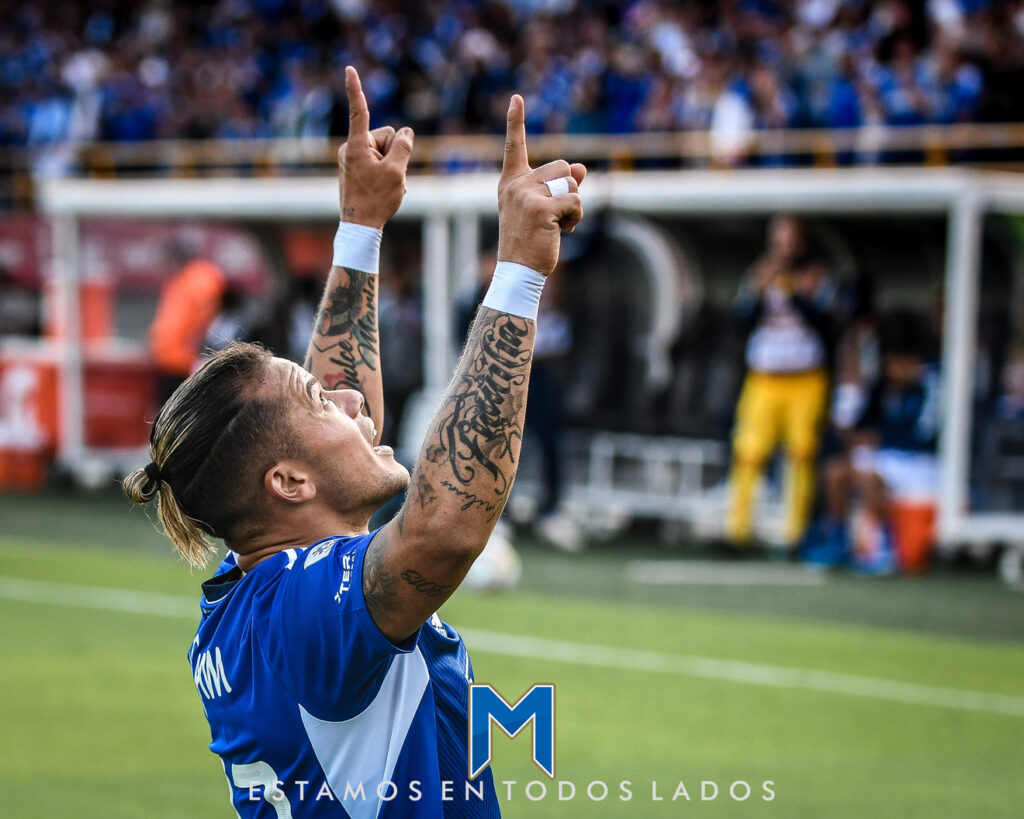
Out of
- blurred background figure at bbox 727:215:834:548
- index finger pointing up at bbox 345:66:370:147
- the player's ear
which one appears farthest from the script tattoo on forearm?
blurred background figure at bbox 727:215:834:548

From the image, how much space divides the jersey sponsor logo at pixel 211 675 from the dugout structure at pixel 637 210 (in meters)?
7.71

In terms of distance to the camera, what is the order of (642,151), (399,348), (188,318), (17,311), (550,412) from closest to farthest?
1. (550,412)
2. (399,348)
3. (642,151)
4. (188,318)
5. (17,311)

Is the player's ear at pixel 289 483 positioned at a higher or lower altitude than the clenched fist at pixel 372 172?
lower

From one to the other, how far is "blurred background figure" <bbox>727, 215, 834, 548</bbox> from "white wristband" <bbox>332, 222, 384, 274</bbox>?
22.4 ft

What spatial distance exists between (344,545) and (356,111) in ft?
3.40

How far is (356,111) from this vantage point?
2.77 meters

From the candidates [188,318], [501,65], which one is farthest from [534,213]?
[501,65]

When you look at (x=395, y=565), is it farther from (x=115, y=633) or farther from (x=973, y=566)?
(x=973, y=566)

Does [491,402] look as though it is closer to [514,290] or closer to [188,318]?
[514,290]

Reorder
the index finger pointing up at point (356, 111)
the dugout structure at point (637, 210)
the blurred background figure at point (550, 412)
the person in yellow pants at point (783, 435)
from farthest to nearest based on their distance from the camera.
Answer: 1. the blurred background figure at point (550, 412)
2. the person in yellow pants at point (783, 435)
3. the dugout structure at point (637, 210)
4. the index finger pointing up at point (356, 111)

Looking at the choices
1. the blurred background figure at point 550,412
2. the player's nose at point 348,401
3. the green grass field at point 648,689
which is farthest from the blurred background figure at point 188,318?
the player's nose at point 348,401

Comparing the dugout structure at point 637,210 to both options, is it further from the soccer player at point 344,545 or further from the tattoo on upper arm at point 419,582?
the tattoo on upper arm at point 419,582

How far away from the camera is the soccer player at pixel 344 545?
6.61 feet

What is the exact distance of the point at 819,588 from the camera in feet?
28.7
